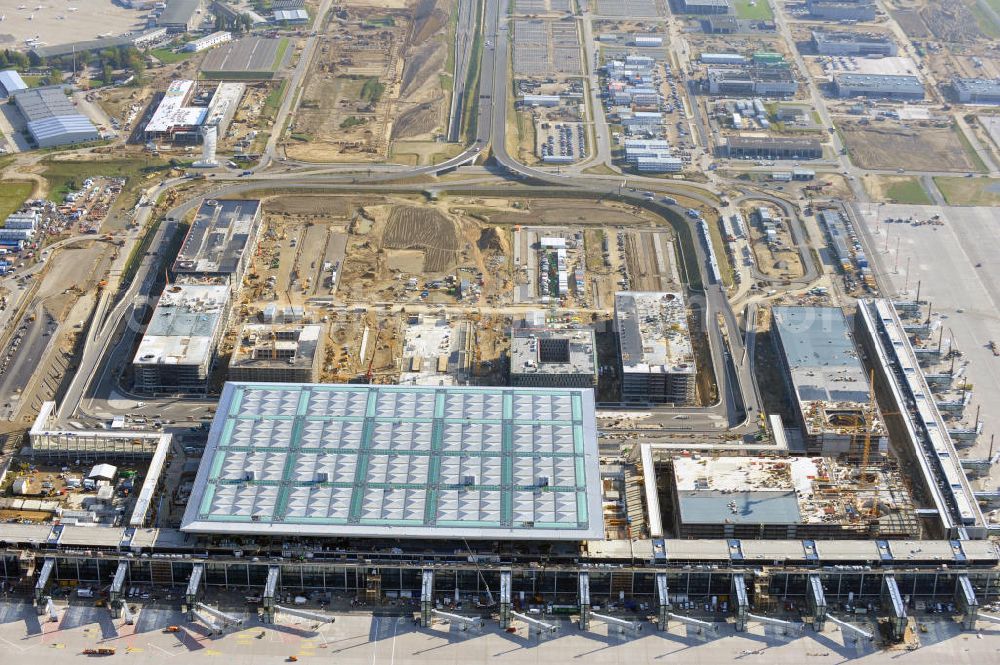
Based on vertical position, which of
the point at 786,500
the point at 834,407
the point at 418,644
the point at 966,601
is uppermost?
the point at 834,407

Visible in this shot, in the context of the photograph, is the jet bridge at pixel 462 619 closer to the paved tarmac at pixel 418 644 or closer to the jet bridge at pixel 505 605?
the paved tarmac at pixel 418 644

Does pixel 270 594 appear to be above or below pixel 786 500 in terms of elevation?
below

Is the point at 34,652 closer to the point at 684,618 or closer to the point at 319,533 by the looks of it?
the point at 319,533

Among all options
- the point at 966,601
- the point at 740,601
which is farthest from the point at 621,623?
the point at 966,601

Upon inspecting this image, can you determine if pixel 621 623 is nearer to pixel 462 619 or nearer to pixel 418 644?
pixel 462 619

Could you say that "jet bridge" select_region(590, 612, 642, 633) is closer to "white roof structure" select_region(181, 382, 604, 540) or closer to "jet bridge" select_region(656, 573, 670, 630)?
"jet bridge" select_region(656, 573, 670, 630)

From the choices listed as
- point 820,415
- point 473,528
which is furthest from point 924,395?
point 473,528

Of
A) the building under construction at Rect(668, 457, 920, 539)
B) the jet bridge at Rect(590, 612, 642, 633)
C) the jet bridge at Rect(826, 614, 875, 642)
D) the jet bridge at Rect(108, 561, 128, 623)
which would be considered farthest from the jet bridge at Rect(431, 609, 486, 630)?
the jet bridge at Rect(826, 614, 875, 642)
